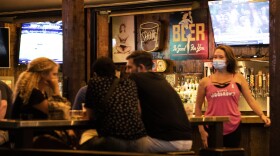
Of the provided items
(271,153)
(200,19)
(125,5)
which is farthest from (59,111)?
(125,5)

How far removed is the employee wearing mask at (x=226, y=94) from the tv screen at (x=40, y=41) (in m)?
6.32

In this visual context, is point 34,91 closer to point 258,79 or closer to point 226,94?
point 226,94

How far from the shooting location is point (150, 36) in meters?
11.1

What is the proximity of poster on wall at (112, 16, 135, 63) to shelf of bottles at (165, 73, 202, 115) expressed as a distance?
1.20 meters

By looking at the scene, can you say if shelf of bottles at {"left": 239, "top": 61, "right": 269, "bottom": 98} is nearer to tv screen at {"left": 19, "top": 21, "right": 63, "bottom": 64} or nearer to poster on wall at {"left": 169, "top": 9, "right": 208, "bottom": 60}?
poster on wall at {"left": 169, "top": 9, "right": 208, "bottom": 60}

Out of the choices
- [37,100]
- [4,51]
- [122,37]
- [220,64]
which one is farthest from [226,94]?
[4,51]

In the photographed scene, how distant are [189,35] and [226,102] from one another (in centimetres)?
478

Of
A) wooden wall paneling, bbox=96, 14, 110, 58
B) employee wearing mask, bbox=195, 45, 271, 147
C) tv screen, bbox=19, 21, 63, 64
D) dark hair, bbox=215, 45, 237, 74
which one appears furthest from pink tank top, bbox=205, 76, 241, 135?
tv screen, bbox=19, 21, 63, 64

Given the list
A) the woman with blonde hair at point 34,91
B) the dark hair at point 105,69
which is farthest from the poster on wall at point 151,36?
the woman with blonde hair at point 34,91

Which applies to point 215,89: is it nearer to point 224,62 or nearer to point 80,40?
point 224,62

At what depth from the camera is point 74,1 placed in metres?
8.27

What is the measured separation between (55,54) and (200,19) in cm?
315

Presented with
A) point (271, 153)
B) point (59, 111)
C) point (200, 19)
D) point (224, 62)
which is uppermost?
point (200, 19)

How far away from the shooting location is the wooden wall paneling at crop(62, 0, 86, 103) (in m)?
8.22
